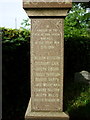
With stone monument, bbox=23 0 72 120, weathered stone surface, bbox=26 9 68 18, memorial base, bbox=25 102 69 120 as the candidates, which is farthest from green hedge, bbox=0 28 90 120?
weathered stone surface, bbox=26 9 68 18

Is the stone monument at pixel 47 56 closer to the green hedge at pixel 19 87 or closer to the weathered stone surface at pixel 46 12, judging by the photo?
the weathered stone surface at pixel 46 12

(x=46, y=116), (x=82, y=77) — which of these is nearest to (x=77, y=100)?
(x=82, y=77)

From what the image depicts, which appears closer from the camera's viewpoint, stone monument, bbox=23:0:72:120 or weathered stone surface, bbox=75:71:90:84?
stone monument, bbox=23:0:72:120

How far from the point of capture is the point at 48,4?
382cm

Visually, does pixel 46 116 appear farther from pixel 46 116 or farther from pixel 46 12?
pixel 46 12

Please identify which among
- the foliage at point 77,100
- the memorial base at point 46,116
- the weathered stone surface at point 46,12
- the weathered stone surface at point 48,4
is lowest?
the foliage at point 77,100

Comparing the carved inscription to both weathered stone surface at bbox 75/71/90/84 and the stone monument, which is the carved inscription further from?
weathered stone surface at bbox 75/71/90/84

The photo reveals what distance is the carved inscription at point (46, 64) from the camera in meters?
3.95

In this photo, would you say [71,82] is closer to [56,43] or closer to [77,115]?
[77,115]

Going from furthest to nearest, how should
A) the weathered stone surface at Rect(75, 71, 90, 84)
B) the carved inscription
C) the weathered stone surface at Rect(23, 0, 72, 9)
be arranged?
the weathered stone surface at Rect(75, 71, 90, 84) → the carved inscription → the weathered stone surface at Rect(23, 0, 72, 9)

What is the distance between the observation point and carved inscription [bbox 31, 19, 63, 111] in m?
3.95

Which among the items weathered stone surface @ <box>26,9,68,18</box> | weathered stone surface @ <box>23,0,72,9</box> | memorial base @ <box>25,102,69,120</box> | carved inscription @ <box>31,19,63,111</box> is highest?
weathered stone surface @ <box>23,0,72,9</box>

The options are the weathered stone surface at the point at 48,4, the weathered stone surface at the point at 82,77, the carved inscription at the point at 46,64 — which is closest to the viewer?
the weathered stone surface at the point at 48,4

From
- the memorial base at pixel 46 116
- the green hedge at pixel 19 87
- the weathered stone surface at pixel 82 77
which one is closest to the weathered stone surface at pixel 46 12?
the green hedge at pixel 19 87
